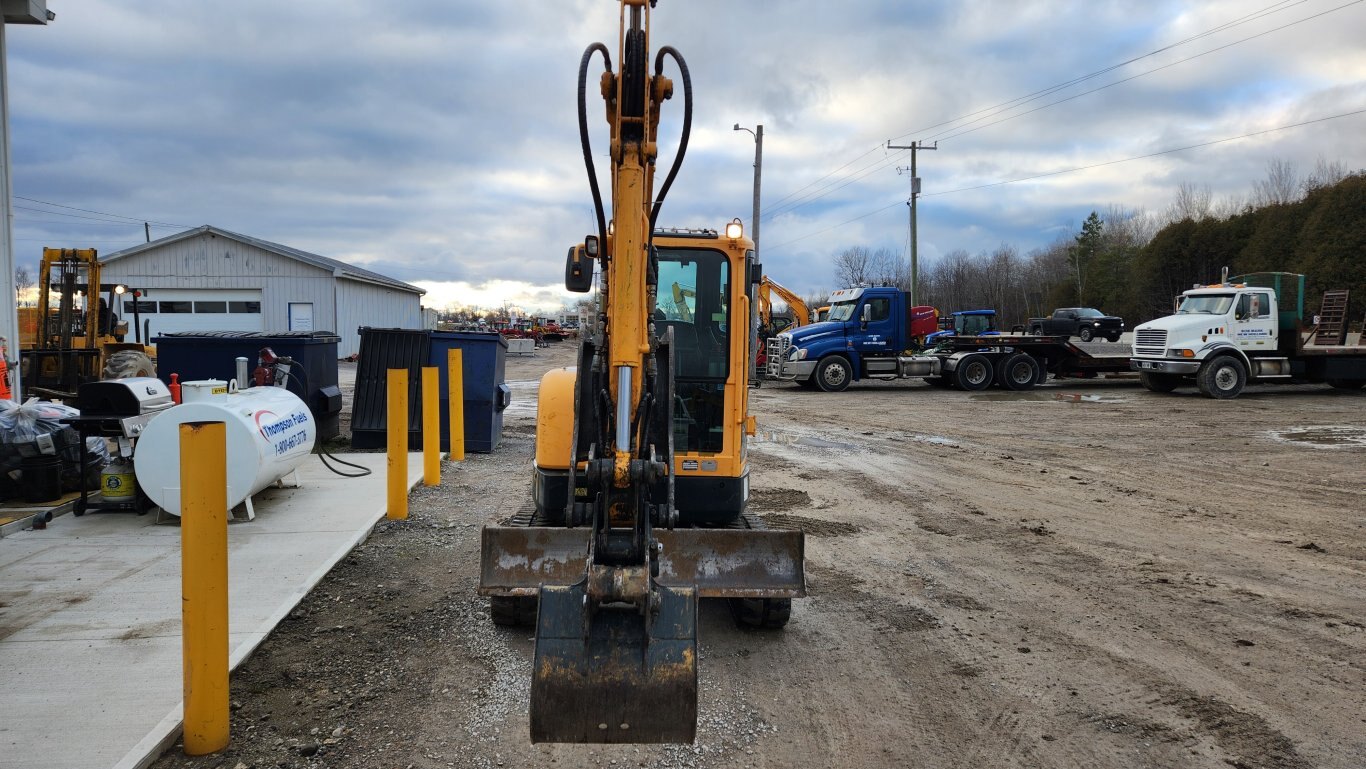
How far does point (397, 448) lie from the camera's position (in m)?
7.64

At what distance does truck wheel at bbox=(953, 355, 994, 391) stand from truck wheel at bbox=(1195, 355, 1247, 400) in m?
5.20

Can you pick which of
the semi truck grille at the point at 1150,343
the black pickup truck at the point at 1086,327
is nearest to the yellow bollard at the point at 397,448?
the semi truck grille at the point at 1150,343

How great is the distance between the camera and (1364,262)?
1209 inches

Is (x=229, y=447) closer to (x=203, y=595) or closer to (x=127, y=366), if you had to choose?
(x=203, y=595)

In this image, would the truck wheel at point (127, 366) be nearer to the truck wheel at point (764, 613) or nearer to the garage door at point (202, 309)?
the truck wheel at point (764, 613)

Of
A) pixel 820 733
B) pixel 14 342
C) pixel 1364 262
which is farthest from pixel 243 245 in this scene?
pixel 1364 262

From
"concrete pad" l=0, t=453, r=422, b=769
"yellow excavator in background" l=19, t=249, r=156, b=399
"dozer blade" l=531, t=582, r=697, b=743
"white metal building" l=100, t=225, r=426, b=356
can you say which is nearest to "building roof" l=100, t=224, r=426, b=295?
"white metal building" l=100, t=225, r=426, b=356

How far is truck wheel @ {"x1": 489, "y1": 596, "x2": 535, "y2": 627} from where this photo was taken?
4996 mm

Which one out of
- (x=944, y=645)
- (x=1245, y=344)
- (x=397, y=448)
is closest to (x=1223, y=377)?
(x=1245, y=344)

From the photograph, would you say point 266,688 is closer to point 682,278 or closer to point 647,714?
point 647,714

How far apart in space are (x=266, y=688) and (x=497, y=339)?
8181 mm

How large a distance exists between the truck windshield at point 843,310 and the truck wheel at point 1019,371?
173 inches

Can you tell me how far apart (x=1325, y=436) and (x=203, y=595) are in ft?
53.1

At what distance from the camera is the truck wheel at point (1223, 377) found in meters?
19.8
